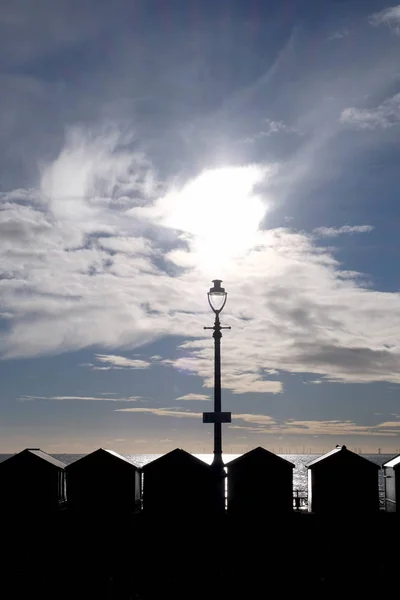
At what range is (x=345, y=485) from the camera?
110 ft

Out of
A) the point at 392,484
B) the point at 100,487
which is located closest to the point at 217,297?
the point at 100,487

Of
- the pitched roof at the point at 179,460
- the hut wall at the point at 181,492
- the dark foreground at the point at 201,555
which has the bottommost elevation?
the dark foreground at the point at 201,555

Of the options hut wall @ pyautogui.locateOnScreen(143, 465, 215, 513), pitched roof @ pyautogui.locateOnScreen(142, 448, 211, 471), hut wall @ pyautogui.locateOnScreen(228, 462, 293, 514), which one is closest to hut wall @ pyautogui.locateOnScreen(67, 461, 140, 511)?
hut wall @ pyautogui.locateOnScreen(143, 465, 215, 513)

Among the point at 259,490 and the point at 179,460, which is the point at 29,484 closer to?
the point at 179,460

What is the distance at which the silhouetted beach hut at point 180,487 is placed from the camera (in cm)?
3322

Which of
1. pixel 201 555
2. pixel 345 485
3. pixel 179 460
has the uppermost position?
pixel 179 460

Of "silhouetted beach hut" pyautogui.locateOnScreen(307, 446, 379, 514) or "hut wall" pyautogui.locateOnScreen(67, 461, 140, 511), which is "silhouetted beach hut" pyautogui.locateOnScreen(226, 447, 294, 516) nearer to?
"silhouetted beach hut" pyautogui.locateOnScreen(307, 446, 379, 514)

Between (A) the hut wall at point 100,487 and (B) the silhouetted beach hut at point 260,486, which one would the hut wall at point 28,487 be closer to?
(A) the hut wall at point 100,487

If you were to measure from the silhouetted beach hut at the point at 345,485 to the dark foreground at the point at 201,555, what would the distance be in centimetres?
54

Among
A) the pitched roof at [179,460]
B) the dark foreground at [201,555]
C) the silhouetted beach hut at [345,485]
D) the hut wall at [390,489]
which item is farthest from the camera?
the hut wall at [390,489]

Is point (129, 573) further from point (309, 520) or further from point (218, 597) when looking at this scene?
point (309, 520)

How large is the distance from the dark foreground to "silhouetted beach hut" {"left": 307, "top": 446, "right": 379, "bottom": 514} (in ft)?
1.77

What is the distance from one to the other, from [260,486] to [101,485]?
7.26 meters

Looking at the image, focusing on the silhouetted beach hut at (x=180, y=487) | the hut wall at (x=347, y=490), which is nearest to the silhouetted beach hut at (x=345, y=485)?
the hut wall at (x=347, y=490)
